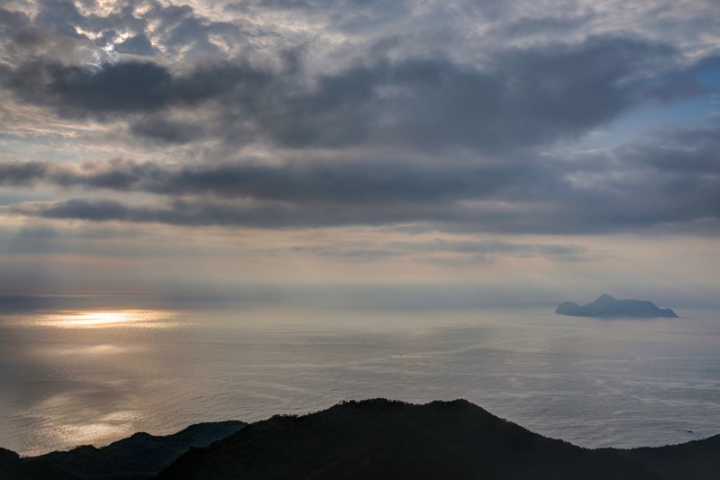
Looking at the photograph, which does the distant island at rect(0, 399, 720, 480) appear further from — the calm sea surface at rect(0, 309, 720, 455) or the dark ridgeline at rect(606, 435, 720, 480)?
the calm sea surface at rect(0, 309, 720, 455)

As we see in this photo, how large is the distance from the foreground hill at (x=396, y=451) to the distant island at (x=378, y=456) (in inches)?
3.9

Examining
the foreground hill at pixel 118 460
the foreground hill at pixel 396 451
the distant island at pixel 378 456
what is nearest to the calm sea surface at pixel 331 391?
the foreground hill at pixel 118 460

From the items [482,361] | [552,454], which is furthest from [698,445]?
[482,361]

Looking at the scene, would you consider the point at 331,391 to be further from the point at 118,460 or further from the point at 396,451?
the point at 396,451

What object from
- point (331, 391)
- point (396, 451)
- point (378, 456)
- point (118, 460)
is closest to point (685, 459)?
point (396, 451)

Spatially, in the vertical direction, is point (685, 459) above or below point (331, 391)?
above

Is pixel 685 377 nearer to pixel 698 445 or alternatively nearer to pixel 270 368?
pixel 698 445

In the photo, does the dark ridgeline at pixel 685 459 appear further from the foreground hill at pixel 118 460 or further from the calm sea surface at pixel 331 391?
the foreground hill at pixel 118 460

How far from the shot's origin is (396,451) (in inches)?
1768

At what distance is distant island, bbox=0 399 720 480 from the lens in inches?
1738

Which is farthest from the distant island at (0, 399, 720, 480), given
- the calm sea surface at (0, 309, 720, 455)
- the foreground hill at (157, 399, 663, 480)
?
the calm sea surface at (0, 309, 720, 455)

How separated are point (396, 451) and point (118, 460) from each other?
3468cm

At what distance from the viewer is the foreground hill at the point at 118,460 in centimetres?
4659

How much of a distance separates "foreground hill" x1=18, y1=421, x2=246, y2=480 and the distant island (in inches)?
4.7
